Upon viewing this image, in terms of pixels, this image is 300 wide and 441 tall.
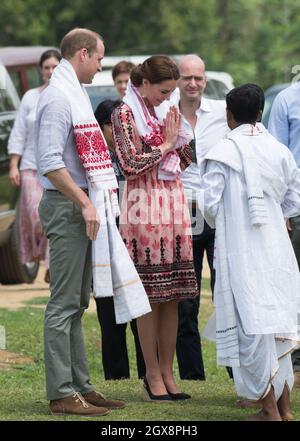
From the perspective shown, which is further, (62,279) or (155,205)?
(155,205)

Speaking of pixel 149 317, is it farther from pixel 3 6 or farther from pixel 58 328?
pixel 3 6

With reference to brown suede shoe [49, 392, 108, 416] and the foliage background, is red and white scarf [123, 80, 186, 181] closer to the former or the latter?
brown suede shoe [49, 392, 108, 416]

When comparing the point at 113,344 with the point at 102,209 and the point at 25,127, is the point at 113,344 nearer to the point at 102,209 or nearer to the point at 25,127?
the point at 102,209

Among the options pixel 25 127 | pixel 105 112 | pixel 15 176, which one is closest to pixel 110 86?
pixel 25 127

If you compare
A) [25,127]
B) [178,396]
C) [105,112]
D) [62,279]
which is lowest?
[178,396]

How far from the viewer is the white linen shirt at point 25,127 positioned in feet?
42.5

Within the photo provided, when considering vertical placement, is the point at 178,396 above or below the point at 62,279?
below

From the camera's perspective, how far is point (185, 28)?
35.9 metres

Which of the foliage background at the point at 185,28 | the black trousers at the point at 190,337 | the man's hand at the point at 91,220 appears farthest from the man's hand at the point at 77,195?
the foliage background at the point at 185,28

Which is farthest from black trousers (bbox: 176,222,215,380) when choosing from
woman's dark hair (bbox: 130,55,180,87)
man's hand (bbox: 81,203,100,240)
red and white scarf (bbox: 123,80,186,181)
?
man's hand (bbox: 81,203,100,240)

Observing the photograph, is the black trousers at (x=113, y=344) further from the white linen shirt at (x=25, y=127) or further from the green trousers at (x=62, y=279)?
the white linen shirt at (x=25, y=127)

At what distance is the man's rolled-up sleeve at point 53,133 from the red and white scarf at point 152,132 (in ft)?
2.57

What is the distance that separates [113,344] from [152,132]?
176 centimetres
